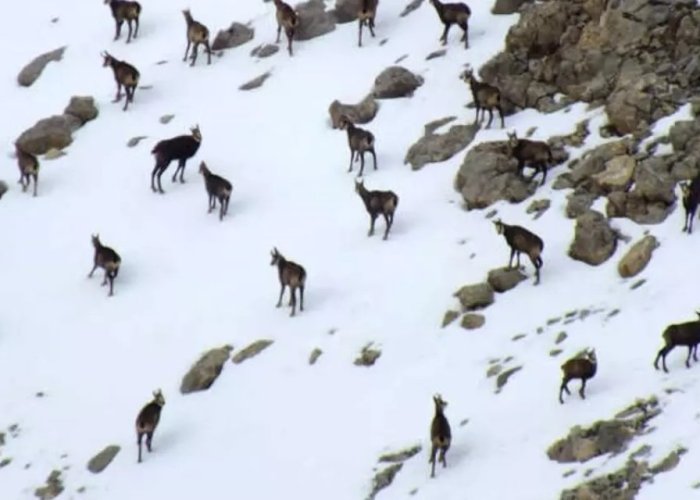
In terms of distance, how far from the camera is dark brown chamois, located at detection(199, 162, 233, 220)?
2855cm

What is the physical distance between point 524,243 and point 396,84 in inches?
349

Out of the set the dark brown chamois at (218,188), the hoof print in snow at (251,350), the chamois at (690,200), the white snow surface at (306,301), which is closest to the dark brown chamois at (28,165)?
the white snow surface at (306,301)

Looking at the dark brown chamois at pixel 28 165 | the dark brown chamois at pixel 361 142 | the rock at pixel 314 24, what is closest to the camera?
the dark brown chamois at pixel 361 142

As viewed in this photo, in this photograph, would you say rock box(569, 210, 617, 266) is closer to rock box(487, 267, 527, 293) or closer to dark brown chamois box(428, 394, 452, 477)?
rock box(487, 267, 527, 293)

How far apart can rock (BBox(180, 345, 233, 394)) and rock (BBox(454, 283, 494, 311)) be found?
4527 millimetres

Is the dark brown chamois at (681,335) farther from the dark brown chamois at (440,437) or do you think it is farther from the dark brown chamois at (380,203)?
the dark brown chamois at (380,203)

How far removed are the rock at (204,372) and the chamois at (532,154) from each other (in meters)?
6.85

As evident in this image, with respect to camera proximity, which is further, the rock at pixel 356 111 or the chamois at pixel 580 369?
the rock at pixel 356 111

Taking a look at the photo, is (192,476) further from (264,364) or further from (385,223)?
(385,223)

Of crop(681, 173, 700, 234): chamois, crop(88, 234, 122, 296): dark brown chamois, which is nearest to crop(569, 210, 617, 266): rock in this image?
crop(681, 173, 700, 234): chamois

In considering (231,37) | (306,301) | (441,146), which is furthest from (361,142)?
(231,37)

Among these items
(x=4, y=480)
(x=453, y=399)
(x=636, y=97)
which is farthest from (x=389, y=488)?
(x=636, y=97)

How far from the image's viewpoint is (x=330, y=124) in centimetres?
3114

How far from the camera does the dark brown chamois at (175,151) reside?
1190 inches
